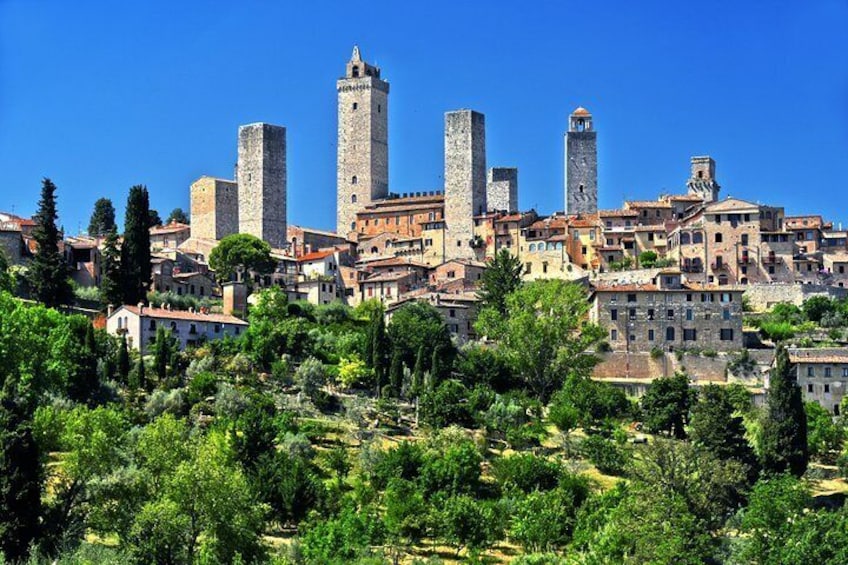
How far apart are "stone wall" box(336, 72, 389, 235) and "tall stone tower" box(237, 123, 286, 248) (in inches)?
164

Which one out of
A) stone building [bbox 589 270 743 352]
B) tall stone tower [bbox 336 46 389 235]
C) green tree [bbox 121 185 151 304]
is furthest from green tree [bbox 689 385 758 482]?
tall stone tower [bbox 336 46 389 235]

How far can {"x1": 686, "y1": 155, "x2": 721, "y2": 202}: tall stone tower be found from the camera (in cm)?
12244

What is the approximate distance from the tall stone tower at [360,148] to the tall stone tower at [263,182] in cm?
417

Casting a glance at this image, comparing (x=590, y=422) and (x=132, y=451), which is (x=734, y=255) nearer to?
(x=590, y=422)

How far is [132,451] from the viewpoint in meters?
51.5

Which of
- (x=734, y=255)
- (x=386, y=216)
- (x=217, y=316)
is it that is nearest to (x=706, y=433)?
(x=217, y=316)

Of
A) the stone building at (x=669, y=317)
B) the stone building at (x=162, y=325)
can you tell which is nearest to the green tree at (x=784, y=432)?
the stone building at (x=669, y=317)

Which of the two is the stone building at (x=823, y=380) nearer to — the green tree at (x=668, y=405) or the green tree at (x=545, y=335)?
the green tree at (x=668, y=405)

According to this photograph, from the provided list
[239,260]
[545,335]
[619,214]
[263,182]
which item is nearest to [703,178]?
[619,214]

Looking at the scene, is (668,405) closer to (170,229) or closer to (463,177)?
(463,177)

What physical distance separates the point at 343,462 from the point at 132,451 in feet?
32.6

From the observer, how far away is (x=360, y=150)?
11688cm

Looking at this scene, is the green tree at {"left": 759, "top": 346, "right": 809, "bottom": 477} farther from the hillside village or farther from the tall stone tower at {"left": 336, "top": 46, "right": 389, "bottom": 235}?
the tall stone tower at {"left": 336, "top": 46, "right": 389, "bottom": 235}

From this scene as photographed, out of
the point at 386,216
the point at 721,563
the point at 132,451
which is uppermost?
the point at 386,216
